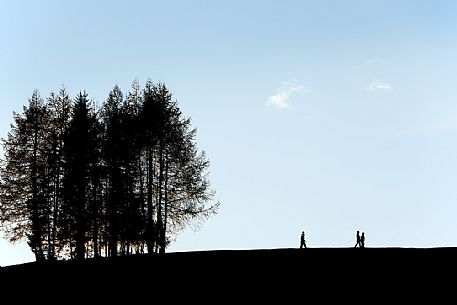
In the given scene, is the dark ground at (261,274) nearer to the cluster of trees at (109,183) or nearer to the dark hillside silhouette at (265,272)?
the dark hillside silhouette at (265,272)

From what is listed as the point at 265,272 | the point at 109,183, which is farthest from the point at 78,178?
the point at 265,272

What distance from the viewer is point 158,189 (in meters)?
43.7

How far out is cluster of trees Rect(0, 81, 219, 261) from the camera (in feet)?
141

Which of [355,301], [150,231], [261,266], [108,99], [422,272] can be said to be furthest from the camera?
[108,99]

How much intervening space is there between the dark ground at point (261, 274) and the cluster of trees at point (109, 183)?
12.0 metres

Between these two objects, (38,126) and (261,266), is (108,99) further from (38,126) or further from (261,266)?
(261,266)

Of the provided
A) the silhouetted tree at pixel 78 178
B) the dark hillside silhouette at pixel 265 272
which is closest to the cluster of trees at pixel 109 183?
the silhouetted tree at pixel 78 178

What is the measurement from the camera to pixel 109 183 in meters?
45.5

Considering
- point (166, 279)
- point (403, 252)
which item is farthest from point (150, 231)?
point (403, 252)

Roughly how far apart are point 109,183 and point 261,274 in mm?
20756

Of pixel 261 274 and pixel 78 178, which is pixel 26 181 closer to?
pixel 78 178

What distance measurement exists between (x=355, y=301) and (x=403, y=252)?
6.00 meters

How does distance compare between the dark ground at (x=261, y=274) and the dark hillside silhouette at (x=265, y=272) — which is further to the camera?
the dark hillside silhouette at (x=265, y=272)

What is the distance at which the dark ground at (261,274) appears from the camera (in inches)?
985
